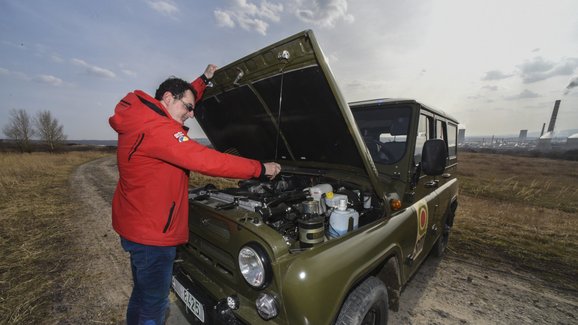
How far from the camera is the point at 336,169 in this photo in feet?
9.53

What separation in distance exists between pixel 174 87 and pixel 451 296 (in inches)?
159

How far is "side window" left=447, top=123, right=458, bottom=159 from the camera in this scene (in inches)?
167

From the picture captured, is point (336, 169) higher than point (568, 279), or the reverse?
point (336, 169)

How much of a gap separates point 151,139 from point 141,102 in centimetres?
30

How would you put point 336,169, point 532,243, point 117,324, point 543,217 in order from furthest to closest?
1. point 543,217
2. point 532,243
3. point 336,169
4. point 117,324

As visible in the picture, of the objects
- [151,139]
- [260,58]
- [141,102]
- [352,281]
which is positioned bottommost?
[352,281]

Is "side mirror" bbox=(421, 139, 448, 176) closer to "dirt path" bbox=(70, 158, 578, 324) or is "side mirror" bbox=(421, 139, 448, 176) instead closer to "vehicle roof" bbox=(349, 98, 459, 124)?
"vehicle roof" bbox=(349, 98, 459, 124)

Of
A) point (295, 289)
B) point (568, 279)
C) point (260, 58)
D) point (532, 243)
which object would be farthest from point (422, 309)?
point (532, 243)

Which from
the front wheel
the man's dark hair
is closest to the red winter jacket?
the man's dark hair

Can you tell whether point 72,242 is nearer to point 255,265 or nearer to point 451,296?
point 255,265

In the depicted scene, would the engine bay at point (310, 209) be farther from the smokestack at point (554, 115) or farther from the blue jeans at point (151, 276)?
the smokestack at point (554, 115)

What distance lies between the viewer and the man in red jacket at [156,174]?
1.68m

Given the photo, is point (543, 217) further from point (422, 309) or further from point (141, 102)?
point (141, 102)

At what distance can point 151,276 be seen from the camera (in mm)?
1844
